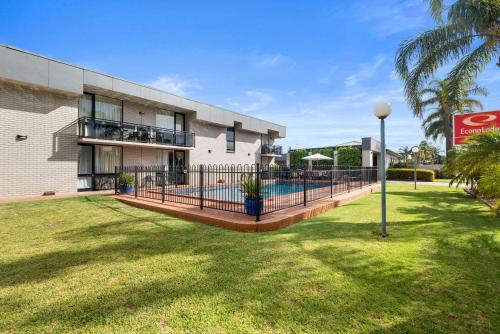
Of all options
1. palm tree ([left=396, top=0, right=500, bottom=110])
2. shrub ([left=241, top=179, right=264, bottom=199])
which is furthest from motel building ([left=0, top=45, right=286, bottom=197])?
palm tree ([left=396, top=0, right=500, bottom=110])

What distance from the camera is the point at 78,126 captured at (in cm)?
1356

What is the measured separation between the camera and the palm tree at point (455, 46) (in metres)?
8.53

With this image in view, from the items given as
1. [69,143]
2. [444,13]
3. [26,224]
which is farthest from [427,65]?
[69,143]

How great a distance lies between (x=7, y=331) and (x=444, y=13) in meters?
14.4

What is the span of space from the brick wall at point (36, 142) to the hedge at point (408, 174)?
1266 inches

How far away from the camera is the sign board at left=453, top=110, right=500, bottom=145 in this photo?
1584 cm

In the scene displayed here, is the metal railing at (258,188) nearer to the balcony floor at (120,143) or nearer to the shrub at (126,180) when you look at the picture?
the shrub at (126,180)

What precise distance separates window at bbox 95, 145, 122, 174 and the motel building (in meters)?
0.05

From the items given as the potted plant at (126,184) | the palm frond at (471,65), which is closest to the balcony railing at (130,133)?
the potted plant at (126,184)

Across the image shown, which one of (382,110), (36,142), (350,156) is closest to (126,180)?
(36,142)

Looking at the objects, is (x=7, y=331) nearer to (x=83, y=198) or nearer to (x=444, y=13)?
(x=83, y=198)

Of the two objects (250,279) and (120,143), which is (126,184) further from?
(250,279)

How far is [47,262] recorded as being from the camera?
4.27m

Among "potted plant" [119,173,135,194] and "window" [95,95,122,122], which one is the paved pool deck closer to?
"potted plant" [119,173,135,194]
